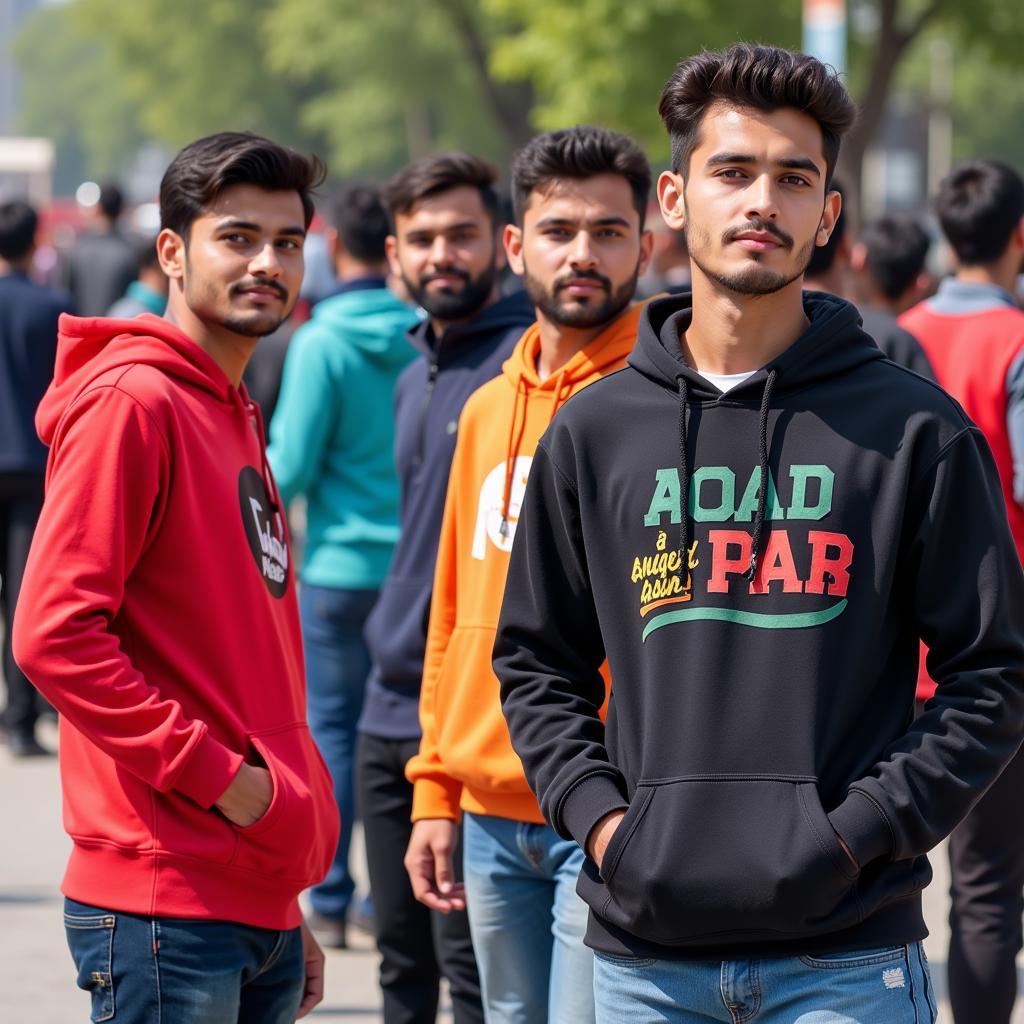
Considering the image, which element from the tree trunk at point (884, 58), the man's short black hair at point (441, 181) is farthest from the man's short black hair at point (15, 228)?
the tree trunk at point (884, 58)

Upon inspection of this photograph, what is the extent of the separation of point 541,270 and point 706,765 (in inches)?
63.6

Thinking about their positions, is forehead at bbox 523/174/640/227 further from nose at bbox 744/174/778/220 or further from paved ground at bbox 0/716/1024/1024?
paved ground at bbox 0/716/1024/1024

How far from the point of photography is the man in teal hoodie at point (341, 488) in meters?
6.08

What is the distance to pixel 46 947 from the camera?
6.14 meters

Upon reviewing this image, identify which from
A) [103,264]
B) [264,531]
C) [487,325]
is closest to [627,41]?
[103,264]

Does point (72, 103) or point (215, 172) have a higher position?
point (72, 103)

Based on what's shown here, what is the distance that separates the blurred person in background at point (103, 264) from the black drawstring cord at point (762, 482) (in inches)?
378

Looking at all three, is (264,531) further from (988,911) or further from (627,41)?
(627,41)

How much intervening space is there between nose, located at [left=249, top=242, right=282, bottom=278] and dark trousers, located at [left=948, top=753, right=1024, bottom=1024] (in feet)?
7.59

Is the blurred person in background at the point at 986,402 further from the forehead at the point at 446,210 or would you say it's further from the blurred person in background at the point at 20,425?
the blurred person in background at the point at 20,425

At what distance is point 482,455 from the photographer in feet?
12.9

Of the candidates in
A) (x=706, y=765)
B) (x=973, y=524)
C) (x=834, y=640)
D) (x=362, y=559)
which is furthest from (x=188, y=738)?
(x=362, y=559)

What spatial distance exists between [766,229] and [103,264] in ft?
32.3

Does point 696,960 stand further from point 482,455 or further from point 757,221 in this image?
point 482,455
